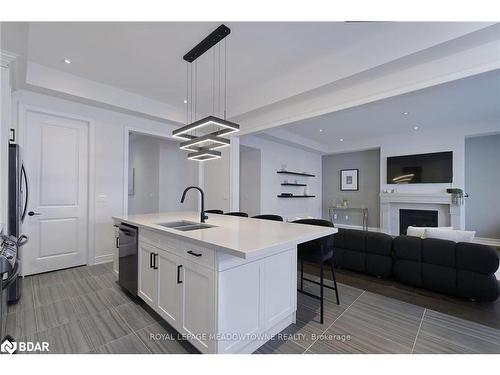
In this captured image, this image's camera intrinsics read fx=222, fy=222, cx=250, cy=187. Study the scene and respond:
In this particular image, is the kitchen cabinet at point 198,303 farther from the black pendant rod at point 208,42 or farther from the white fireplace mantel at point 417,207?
the white fireplace mantel at point 417,207

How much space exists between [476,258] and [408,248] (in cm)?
60

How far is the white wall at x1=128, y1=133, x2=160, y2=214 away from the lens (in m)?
6.00

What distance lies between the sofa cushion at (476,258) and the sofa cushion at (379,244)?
67 cm

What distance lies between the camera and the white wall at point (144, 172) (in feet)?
19.7

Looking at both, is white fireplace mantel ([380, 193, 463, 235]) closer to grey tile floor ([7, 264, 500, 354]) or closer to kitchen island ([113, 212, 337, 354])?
grey tile floor ([7, 264, 500, 354])

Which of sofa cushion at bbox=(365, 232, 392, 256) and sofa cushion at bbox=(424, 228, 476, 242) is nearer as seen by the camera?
sofa cushion at bbox=(424, 228, 476, 242)

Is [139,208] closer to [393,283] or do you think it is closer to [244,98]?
[244,98]

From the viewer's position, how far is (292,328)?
197 cm

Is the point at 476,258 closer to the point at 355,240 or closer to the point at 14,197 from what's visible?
the point at 355,240

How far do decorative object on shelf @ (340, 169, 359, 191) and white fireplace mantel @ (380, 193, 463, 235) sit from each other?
43.4 inches

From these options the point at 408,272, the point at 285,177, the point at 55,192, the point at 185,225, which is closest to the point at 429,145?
the point at 285,177

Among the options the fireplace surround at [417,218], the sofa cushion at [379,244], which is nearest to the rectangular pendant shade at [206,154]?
the sofa cushion at [379,244]

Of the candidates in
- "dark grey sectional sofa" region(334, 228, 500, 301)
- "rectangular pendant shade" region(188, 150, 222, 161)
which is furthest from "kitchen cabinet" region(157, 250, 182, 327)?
"dark grey sectional sofa" region(334, 228, 500, 301)

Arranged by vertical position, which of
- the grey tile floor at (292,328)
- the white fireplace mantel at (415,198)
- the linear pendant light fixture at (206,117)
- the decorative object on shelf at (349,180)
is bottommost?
the grey tile floor at (292,328)
